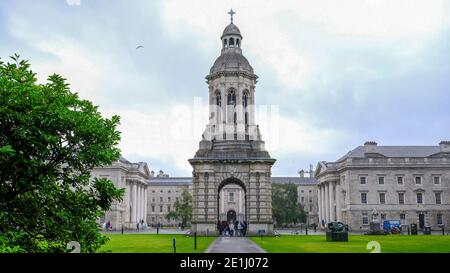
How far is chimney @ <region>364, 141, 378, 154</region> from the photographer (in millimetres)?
87312

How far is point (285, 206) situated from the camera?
107m

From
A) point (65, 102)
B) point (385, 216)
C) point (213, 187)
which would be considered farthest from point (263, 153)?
point (65, 102)

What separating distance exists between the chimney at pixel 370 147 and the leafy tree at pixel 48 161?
8197cm

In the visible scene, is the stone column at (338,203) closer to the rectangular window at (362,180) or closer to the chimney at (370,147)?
the rectangular window at (362,180)

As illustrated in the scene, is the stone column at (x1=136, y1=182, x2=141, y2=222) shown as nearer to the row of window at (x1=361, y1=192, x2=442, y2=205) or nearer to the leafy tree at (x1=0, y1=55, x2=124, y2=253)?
the row of window at (x1=361, y1=192, x2=442, y2=205)

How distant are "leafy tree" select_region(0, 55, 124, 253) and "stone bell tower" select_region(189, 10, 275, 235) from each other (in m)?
40.9

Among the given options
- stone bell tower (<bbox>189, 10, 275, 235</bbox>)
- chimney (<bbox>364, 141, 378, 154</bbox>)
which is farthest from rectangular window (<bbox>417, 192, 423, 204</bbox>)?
stone bell tower (<bbox>189, 10, 275, 235</bbox>)

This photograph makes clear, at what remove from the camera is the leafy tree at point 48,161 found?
8883 mm

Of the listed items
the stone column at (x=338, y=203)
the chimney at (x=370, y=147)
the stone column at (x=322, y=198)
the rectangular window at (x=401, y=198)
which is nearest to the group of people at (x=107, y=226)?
the stone column at (x=338, y=203)

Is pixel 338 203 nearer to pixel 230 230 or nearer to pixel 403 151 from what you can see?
pixel 403 151
